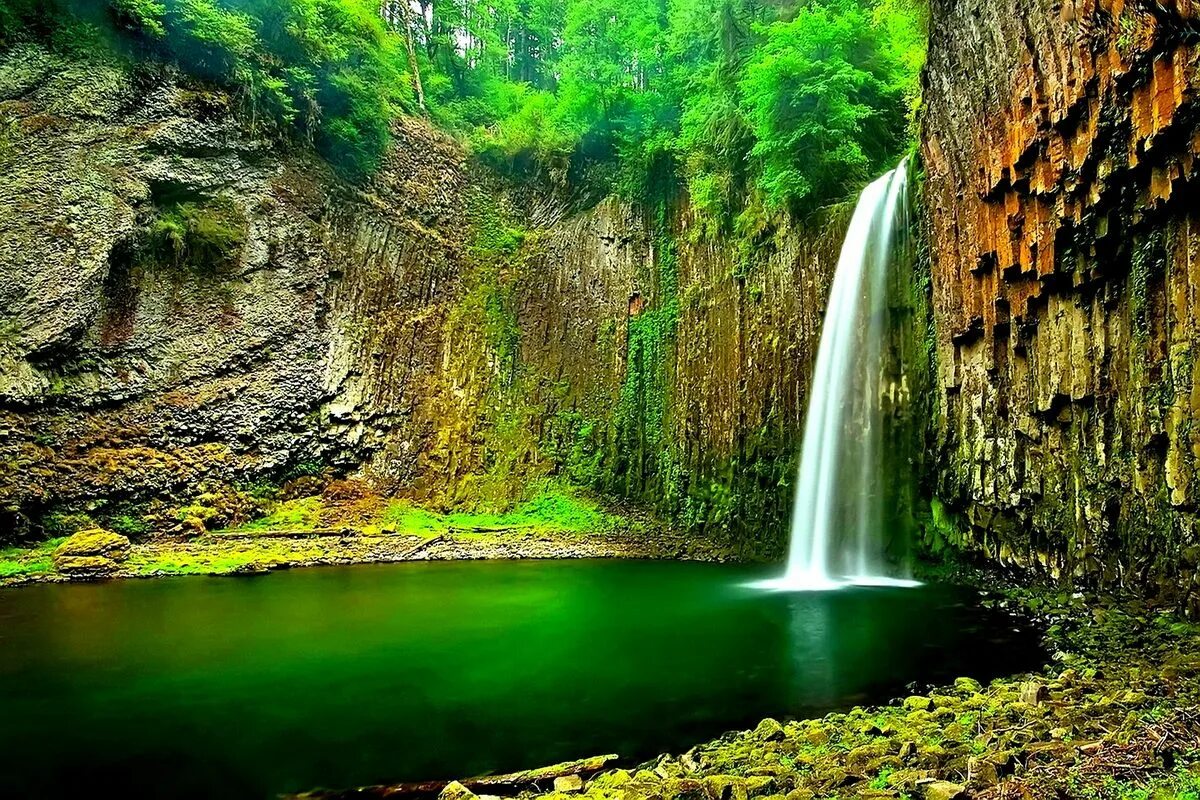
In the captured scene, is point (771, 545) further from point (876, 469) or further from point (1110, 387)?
point (1110, 387)

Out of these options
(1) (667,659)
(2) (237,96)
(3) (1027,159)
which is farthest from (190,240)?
(3) (1027,159)

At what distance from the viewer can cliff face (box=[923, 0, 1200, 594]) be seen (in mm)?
7438

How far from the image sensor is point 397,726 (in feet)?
19.8

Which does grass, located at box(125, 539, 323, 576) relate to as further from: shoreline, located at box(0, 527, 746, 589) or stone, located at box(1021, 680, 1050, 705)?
stone, located at box(1021, 680, 1050, 705)

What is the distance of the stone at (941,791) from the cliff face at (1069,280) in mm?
5807

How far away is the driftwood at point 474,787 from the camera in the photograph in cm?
467

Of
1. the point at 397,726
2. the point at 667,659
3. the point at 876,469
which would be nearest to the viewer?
the point at 397,726

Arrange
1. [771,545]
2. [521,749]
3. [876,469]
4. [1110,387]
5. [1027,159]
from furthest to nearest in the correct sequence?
[771,545] → [876,469] → [1027,159] → [1110,387] → [521,749]

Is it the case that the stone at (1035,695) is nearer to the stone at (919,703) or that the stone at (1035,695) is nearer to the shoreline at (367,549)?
the stone at (919,703)

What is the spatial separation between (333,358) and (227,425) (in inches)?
138

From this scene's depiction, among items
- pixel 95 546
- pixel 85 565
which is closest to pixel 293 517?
pixel 95 546

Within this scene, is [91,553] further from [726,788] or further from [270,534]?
[726,788]

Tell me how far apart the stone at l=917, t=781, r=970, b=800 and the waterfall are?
10274 millimetres

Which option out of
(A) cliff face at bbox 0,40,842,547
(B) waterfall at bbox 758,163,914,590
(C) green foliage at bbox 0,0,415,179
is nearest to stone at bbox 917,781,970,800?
(B) waterfall at bbox 758,163,914,590
